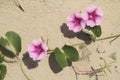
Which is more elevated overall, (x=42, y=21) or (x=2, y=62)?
(x=42, y=21)

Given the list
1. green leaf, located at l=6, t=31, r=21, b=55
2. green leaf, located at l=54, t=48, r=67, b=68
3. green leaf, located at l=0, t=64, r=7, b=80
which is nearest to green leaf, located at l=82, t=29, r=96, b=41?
green leaf, located at l=54, t=48, r=67, b=68

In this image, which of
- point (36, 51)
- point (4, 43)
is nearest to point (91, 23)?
point (36, 51)

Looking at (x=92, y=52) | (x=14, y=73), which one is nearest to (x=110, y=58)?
(x=92, y=52)

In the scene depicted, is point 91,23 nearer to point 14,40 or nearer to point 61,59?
point 61,59

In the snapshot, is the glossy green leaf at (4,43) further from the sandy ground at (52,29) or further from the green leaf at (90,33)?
the green leaf at (90,33)

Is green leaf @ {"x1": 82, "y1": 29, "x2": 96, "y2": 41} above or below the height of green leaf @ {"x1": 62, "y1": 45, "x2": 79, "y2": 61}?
above

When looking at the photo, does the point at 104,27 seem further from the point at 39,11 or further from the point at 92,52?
the point at 39,11

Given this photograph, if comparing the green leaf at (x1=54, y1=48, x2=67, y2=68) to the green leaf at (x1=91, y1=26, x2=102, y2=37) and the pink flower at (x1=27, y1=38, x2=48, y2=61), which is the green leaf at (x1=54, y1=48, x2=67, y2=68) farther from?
the green leaf at (x1=91, y1=26, x2=102, y2=37)
